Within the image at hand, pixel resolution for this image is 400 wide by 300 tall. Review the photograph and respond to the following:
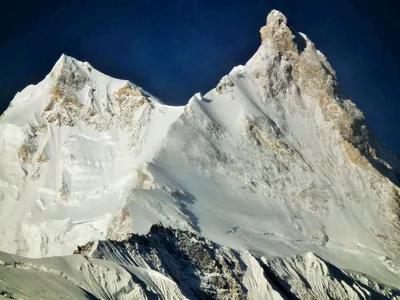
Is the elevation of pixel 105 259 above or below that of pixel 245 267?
below

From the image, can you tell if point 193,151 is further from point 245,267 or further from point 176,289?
point 176,289

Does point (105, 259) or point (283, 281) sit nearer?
point (105, 259)

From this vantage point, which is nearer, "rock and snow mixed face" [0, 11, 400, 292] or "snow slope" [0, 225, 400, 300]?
"snow slope" [0, 225, 400, 300]

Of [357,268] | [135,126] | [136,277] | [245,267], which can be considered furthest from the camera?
[135,126]

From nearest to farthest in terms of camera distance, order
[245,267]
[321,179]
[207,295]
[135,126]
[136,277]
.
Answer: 1. [136,277]
2. [207,295]
3. [245,267]
4. [321,179]
5. [135,126]

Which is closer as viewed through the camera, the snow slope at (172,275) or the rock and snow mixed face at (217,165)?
the snow slope at (172,275)

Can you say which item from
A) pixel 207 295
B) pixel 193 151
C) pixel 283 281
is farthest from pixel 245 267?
pixel 193 151

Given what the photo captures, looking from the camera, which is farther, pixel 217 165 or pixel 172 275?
pixel 217 165

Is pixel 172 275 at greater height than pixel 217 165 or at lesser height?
lesser
